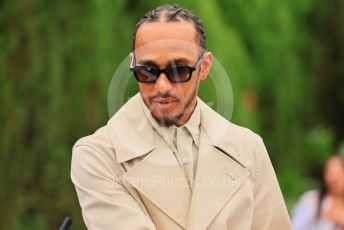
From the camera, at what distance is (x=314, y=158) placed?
15492mm

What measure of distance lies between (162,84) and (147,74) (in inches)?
2.3

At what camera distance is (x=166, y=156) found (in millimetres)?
3107

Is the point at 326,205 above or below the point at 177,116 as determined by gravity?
below

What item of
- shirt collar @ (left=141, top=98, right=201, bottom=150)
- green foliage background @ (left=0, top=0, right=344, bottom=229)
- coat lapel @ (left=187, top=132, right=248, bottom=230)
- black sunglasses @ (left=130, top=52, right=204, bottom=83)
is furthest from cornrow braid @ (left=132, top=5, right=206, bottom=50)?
green foliage background @ (left=0, top=0, right=344, bottom=229)

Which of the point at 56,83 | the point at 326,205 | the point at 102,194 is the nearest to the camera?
the point at 102,194

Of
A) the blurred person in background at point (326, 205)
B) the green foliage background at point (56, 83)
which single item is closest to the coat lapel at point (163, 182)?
the blurred person in background at point (326, 205)

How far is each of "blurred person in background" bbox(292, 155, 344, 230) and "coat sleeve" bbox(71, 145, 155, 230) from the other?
385 cm

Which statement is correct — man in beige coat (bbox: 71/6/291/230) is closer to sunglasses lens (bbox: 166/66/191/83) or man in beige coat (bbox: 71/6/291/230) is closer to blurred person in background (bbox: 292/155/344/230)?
sunglasses lens (bbox: 166/66/191/83)

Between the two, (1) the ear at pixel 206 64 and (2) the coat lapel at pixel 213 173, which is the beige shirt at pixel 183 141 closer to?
(2) the coat lapel at pixel 213 173

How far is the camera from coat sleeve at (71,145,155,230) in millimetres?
3047

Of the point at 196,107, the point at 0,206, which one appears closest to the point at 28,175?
the point at 0,206

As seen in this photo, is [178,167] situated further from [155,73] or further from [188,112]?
[155,73]

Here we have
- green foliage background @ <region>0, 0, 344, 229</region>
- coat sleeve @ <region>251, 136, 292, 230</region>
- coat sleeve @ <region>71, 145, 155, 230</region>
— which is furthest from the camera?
green foliage background @ <region>0, 0, 344, 229</region>

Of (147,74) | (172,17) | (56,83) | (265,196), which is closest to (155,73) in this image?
(147,74)
